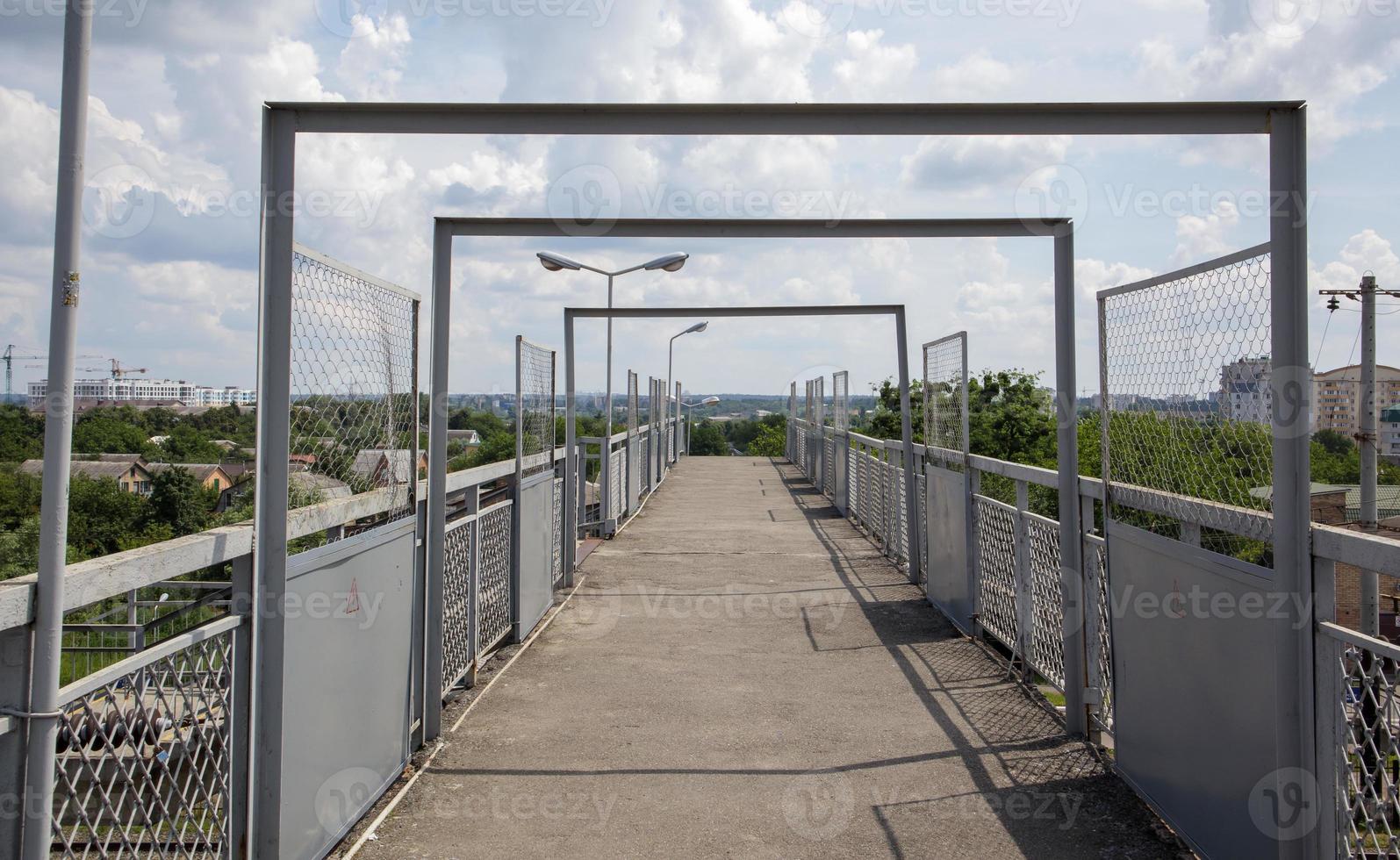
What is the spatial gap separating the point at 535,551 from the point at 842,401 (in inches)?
352

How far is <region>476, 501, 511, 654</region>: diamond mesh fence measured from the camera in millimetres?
6082

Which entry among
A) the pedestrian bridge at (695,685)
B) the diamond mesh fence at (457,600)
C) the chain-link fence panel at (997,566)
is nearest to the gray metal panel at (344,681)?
the pedestrian bridge at (695,685)

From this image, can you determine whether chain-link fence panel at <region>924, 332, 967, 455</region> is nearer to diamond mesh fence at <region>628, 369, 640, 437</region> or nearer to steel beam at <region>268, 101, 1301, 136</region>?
steel beam at <region>268, 101, 1301, 136</region>

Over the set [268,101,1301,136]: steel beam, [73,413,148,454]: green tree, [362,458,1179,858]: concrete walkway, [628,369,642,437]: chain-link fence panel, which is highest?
[268,101,1301,136]: steel beam

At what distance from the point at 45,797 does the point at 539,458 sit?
553cm

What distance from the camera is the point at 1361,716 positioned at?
2.67 m

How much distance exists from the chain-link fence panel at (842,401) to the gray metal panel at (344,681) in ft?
37.6

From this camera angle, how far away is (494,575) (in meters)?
6.45

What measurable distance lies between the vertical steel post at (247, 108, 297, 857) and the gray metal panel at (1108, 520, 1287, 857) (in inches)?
121

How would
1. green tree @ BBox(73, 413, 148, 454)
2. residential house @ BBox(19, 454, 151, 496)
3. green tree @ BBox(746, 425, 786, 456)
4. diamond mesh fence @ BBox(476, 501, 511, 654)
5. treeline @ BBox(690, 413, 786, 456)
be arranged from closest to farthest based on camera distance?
diamond mesh fence @ BBox(476, 501, 511, 654)
green tree @ BBox(73, 413, 148, 454)
residential house @ BBox(19, 454, 151, 496)
green tree @ BBox(746, 425, 786, 456)
treeline @ BBox(690, 413, 786, 456)

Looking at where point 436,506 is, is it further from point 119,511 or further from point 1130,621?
point 119,511

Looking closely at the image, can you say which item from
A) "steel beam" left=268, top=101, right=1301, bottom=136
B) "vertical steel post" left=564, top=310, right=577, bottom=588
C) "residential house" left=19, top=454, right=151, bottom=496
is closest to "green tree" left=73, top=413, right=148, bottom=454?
"residential house" left=19, top=454, right=151, bottom=496

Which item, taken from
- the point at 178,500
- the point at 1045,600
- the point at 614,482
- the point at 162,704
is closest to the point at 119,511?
the point at 178,500

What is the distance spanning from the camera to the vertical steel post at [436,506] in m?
4.73
